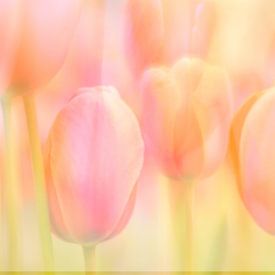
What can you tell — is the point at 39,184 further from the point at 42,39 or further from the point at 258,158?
the point at 258,158

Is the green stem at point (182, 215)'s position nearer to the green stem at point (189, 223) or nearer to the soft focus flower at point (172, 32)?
the green stem at point (189, 223)

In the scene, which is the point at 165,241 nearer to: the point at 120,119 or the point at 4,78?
the point at 120,119

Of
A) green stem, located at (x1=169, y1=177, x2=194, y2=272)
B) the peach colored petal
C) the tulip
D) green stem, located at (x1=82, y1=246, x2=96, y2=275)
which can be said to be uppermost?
the peach colored petal

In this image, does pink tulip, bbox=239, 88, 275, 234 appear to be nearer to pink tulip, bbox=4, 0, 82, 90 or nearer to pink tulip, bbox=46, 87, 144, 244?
pink tulip, bbox=46, 87, 144, 244

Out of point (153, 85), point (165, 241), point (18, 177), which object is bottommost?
point (165, 241)

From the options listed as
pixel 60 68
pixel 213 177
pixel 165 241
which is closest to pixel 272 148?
pixel 213 177

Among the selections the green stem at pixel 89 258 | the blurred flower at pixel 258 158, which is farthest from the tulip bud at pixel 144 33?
the green stem at pixel 89 258

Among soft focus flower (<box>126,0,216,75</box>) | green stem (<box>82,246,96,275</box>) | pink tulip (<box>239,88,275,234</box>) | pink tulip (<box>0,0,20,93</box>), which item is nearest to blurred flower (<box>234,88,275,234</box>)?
pink tulip (<box>239,88,275,234</box>)
